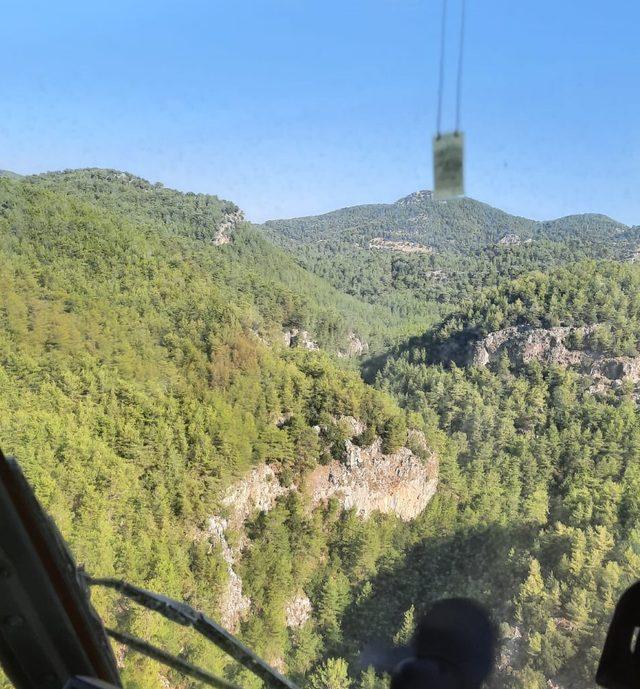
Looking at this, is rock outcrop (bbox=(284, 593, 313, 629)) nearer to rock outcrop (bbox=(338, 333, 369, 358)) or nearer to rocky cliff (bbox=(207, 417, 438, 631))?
rocky cliff (bbox=(207, 417, 438, 631))

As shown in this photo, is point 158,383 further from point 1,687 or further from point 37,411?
point 1,687

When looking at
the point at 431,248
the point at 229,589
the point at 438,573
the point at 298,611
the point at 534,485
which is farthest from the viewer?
the point at 431,248

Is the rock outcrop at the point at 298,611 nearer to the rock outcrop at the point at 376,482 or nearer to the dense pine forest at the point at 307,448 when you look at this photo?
the dense pine forest at the point at 307,448

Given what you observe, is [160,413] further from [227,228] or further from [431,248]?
[431,248]

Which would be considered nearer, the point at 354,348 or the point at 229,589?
the point at 229,589

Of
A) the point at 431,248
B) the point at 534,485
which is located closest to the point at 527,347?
the point at 534,485

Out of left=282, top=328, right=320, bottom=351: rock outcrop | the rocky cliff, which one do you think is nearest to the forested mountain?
left=282, top=328, right=320, bottom=351: rock outcrop
